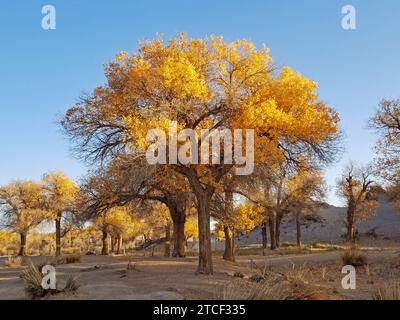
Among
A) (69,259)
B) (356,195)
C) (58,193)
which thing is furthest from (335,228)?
(69,259)

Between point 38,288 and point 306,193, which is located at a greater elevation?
point 306,193

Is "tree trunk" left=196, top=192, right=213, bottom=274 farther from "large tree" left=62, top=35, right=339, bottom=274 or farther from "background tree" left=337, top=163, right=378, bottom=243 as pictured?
"background tree" left=337, top=163, right=378, bottom=243

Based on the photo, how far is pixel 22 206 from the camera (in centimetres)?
5519

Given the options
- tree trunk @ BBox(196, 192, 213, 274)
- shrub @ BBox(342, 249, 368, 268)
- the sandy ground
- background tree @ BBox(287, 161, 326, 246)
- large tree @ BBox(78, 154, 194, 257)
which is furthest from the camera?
background tree @ BBox(287, 161, 326, 246)

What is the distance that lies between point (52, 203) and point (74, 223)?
74.5 ft

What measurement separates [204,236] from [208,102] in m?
5.85

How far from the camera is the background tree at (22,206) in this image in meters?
52.5

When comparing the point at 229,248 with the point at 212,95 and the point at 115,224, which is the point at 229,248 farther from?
the point at 115,224

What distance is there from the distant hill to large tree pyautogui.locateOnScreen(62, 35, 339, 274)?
1936 inches

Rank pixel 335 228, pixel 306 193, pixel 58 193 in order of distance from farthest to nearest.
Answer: pixel 335 228 → pixel 58 193 → pixel 306 193

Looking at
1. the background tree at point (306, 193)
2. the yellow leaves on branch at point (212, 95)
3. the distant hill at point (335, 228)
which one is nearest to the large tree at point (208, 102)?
the yellow leaves on branch at point (212, 95)

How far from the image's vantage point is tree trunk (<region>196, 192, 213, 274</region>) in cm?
2042

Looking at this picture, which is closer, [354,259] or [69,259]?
[354,259]

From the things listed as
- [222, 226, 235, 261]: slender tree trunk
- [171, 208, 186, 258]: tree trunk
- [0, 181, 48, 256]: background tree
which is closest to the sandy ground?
[222, 226, 235, 261]: slender tree trunk
